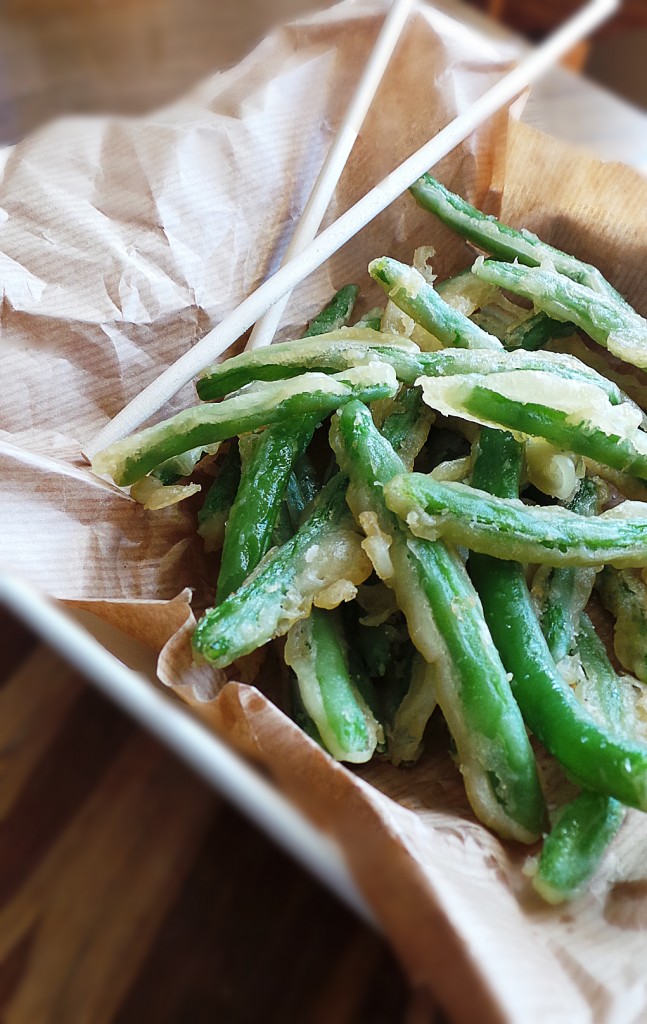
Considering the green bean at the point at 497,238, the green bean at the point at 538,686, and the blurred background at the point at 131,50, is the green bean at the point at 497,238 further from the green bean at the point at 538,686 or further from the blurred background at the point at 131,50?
the blurred background at the point at 131,50

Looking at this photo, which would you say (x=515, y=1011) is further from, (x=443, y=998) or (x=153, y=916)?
(x=153, y=916)

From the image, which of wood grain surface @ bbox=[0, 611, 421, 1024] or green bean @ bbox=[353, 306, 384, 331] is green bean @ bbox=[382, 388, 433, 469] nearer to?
green bean @ bbox=[353, 306, 384, 331]

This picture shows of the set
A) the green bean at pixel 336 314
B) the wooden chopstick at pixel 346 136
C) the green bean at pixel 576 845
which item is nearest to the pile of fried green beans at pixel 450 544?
the green bean at pixel 576 845

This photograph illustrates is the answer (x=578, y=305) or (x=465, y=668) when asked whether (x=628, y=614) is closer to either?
(x=465, y=668)

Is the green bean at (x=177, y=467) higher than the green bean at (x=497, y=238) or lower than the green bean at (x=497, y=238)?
lower

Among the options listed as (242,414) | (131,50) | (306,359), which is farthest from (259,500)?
(131,50)

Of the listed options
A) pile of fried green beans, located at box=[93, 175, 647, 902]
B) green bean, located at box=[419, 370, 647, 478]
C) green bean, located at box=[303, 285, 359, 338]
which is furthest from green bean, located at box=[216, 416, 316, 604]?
green bean, located at box=[303, 285, 359, 338]
